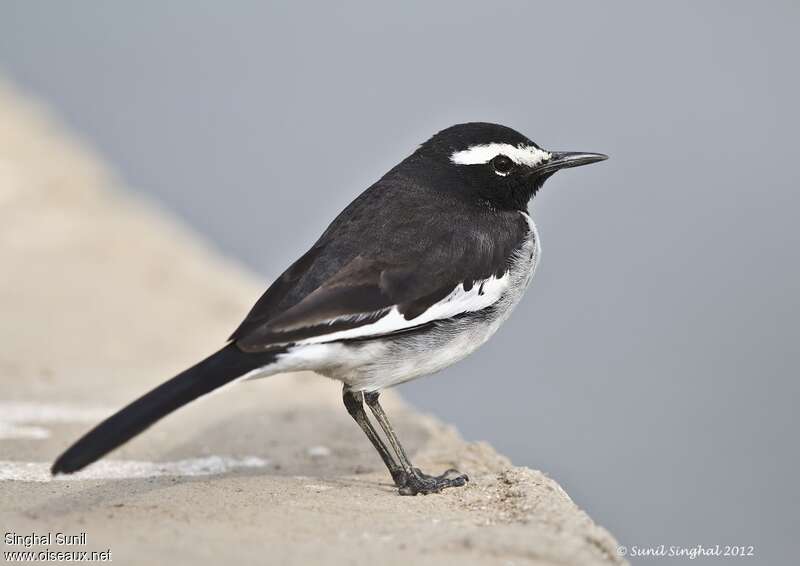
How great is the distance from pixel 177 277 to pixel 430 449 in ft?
16.4

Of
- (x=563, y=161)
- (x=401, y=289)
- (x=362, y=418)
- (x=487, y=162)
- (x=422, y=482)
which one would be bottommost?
(x=422, y=482)

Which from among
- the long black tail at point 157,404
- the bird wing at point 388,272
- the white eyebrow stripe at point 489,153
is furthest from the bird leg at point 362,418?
the white eyebrow stripe at point 489,153

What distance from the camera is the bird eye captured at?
696 cm

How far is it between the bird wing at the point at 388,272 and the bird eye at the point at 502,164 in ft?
0.98

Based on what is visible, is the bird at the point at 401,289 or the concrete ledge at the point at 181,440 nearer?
the concrete ledge at the point at 181,440

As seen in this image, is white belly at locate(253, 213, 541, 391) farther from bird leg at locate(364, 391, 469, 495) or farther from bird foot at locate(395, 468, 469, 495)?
bird foot at locate(395, 468, 469, 495)

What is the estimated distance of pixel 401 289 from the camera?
19.5 feet

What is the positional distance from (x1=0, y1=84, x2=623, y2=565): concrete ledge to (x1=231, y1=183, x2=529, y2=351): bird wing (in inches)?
35.3

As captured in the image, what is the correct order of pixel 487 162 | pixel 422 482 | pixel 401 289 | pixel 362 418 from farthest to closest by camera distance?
pixel 487 162 < pixel 362 418 < pixel 422 482 < pixel 401 289

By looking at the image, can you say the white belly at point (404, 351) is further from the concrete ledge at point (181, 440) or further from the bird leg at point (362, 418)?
the concrete ledge at point (181, 440)

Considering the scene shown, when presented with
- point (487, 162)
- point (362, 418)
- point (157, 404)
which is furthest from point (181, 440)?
point (487, 162)

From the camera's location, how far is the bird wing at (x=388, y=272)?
5.68 metres

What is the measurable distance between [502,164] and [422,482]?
6.81 feet

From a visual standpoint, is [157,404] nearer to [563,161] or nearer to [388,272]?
[388,272]
